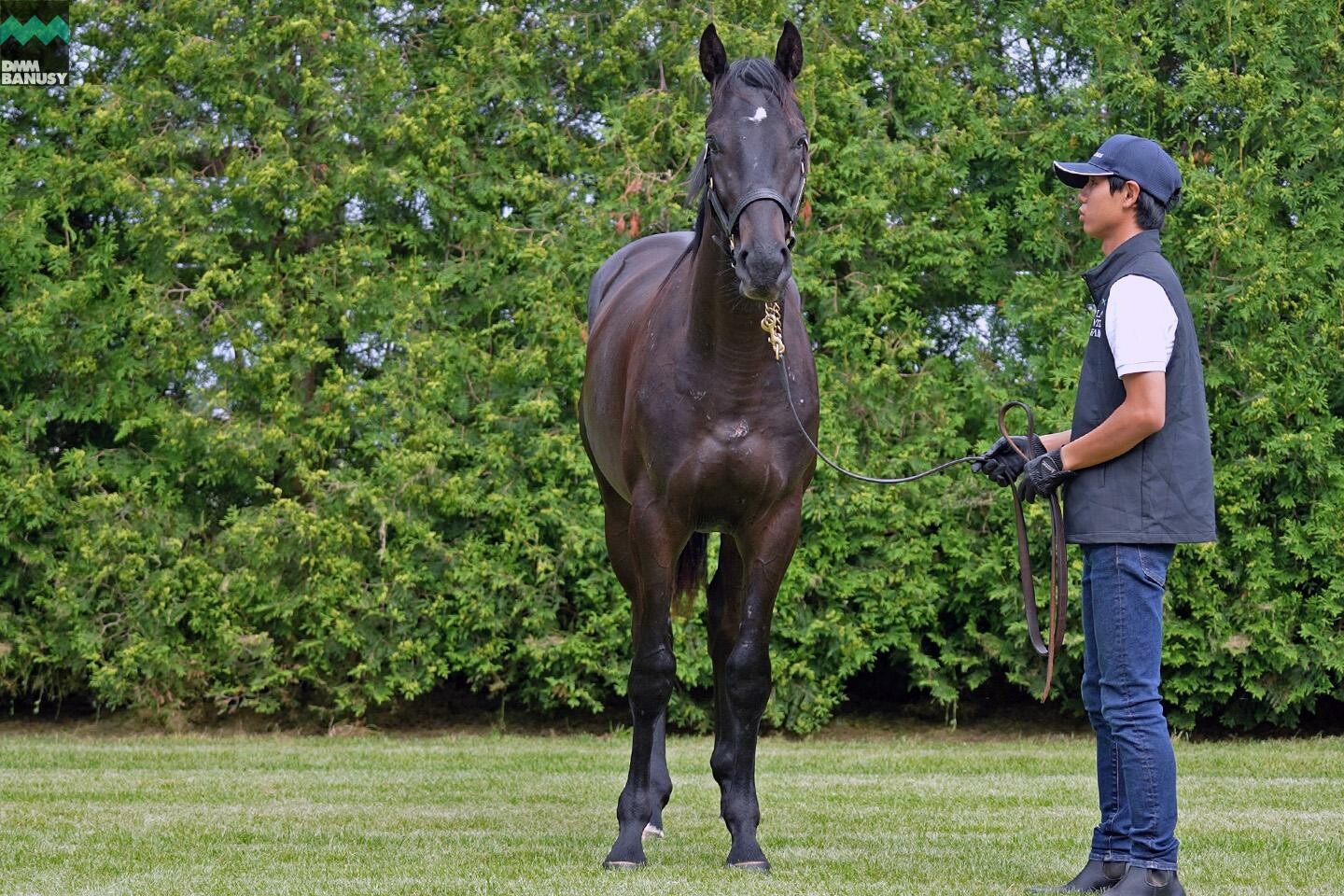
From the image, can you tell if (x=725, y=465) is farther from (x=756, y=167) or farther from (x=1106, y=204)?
(x=1106, y=204)

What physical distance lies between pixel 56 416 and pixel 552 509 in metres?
3.07

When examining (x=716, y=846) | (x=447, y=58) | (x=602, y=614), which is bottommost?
(x=716, y=846)

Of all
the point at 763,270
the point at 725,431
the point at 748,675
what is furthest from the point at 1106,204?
the point at 748,675

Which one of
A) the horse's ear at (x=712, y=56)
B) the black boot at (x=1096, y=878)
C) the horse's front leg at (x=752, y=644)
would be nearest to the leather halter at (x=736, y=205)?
the horse's ear at (x=712, y=56)

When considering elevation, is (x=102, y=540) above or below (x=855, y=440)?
below

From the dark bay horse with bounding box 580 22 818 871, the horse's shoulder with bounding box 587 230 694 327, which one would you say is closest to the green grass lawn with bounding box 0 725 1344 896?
the dark bay horse with bounding box 580 22 818 871

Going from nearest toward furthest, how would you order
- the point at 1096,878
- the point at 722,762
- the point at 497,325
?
the point at 1096,878 → the point at 722,762 → the point at 497,325

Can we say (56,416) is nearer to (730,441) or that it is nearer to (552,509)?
(552,509)

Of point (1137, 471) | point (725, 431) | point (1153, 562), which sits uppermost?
point (725, 431)

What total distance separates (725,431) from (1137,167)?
1.56m

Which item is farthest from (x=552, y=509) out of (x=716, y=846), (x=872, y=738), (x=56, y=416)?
(x=716, y=846)

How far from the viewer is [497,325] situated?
9.19m

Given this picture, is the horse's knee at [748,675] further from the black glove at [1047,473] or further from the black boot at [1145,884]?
the black boot at [1145,884]

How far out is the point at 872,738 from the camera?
30.5 feet
